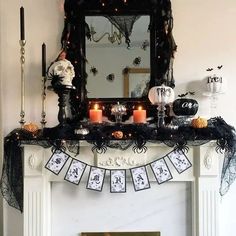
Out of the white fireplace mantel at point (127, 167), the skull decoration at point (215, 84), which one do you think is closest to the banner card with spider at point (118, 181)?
the white fireplace mantel at point (127, 167)

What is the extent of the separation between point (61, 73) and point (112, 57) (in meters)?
0.41

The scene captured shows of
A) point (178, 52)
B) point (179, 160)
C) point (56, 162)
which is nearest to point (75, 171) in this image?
point (56, 162)

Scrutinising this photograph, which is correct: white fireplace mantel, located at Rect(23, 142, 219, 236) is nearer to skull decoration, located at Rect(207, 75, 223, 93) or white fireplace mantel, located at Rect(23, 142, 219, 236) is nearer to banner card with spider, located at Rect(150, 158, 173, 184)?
banner card with spider, located at Rect(150, 158, 173, 184)

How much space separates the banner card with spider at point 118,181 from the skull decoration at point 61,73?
0.68 metres

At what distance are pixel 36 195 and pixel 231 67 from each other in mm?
1657

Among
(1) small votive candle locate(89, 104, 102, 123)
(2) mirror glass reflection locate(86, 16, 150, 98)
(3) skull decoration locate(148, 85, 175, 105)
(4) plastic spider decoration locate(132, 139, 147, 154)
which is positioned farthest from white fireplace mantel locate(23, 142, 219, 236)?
(2) mirror glass reflection locate(86, 16, 150, 98)

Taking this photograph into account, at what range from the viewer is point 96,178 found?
266 centimetres

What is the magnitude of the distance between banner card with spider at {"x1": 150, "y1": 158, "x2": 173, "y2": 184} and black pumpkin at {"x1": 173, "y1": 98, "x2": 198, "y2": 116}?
0.34 m

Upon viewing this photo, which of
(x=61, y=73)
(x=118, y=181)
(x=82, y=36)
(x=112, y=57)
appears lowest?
(x=118, y=181)

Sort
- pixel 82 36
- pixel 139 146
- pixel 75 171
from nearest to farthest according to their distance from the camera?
pixel 139 146 < pixel 75 171 < pixel 82 36

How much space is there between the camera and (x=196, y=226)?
2.75m

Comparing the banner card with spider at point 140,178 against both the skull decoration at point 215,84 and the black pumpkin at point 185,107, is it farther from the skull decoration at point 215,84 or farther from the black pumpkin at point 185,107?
the skull decoration at point 215,84

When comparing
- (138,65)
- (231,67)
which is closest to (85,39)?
(138,65)

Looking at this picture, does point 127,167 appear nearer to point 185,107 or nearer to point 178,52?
point 185,107
